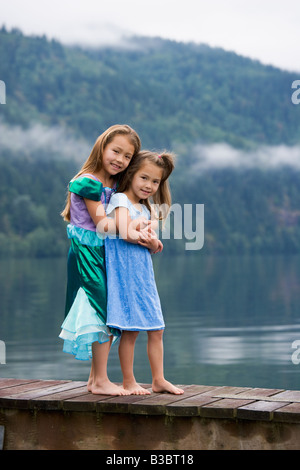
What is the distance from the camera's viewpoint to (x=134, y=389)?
5016mm

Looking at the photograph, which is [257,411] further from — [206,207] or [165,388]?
[206,207]

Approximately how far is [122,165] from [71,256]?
643 mm

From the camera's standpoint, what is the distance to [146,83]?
19600 centimetres

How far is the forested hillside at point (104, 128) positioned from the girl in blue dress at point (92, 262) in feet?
→ 401

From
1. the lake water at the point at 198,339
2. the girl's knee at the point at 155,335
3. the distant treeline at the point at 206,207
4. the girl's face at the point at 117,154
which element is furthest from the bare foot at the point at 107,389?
the distant treeline at the point at 206,207

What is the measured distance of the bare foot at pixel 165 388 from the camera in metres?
4.93

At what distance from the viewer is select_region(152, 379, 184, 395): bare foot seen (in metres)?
4.93

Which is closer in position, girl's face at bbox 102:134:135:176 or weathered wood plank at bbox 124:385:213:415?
weathered wood plank at bbox 124:385:213:415

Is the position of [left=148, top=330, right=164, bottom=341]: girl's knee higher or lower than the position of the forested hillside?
lower

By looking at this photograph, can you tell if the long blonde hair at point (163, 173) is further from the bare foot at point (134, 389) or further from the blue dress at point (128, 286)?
the bare foot at point (134, 389)

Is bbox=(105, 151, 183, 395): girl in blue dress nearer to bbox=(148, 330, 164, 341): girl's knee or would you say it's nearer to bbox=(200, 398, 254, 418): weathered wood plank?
bbox=(148, 330, 164, 341): girl's knee

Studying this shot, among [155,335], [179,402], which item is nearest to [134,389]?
[155,335]

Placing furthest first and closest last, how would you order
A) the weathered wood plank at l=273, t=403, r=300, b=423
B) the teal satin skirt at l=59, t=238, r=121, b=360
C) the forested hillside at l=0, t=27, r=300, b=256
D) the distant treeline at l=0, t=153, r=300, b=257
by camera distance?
the forested hillside at l=0, t=27, r=300, b=256 → the distant treeline at l=0, t=153, r=300, b=257 → the teal satin skirt at l=59, t=238, r=121, b=360 → the weathered wood plank at l=273, t=403, r=300, b=423

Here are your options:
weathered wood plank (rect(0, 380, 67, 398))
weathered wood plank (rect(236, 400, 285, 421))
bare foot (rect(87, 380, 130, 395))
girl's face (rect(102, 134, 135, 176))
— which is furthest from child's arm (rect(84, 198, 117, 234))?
weathered wood plank (rect(236, 400, 285, 421))
